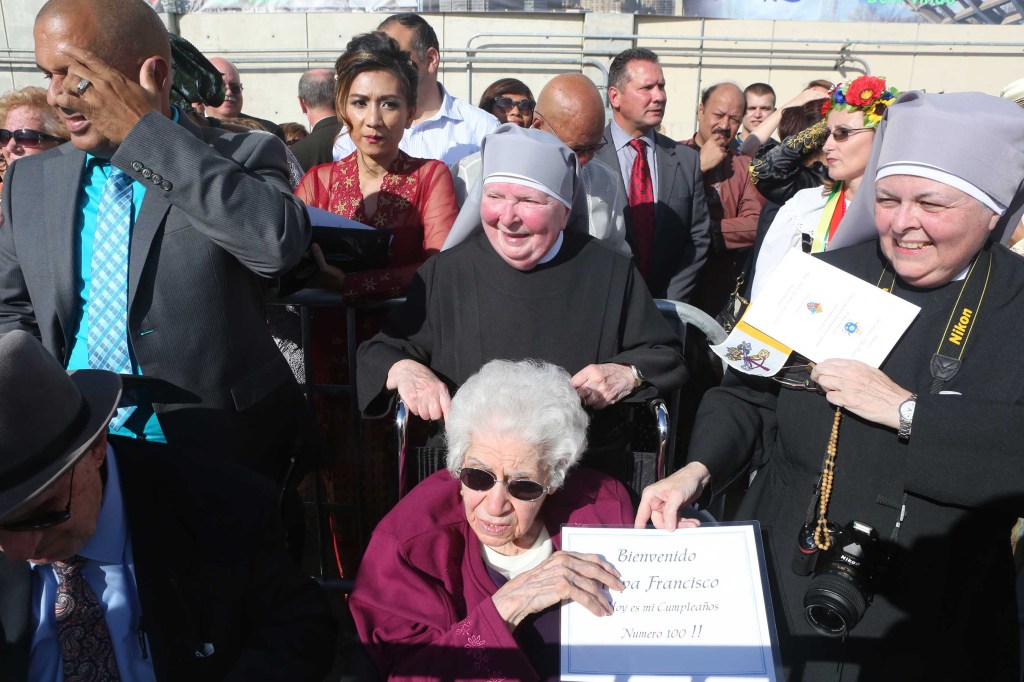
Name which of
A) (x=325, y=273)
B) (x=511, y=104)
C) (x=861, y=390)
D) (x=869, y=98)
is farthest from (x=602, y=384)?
(x=511, y=104)

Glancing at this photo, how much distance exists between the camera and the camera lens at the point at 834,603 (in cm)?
191

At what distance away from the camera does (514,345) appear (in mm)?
2676

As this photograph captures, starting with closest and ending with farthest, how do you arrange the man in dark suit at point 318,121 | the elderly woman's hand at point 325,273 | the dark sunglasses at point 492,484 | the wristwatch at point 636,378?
the dark sunglasses at point 492,484 < the wristwatch at point 636,378 < the elderly woman's hand at point 325,273 < the man in dark suit at point 318,121

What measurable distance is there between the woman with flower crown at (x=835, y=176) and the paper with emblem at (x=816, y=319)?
41.3 inches

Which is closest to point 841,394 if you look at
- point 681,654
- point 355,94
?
point 681,654

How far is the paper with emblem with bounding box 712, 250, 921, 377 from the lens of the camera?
2.09 m

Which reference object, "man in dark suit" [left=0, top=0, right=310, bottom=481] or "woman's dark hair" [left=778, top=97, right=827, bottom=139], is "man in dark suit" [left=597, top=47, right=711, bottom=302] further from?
→ "man in dark suit" [left=0, top=0, right=310, bottom=481]

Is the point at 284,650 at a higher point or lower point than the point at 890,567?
lower

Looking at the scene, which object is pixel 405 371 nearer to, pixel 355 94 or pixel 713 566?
pixel 713 566

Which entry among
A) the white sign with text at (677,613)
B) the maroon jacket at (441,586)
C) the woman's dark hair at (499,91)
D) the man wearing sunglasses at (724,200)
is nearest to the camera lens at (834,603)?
the white sign with text at (677,613)

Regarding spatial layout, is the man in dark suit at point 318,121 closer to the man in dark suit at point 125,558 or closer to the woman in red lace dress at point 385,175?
the woman in red lace dress at point 385,175

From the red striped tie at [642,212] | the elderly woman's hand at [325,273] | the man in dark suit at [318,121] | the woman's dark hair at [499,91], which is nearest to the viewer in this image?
→ the elderly woman's hand at [325,273]

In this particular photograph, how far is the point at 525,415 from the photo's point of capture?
85.7 inches

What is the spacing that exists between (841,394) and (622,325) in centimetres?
91
